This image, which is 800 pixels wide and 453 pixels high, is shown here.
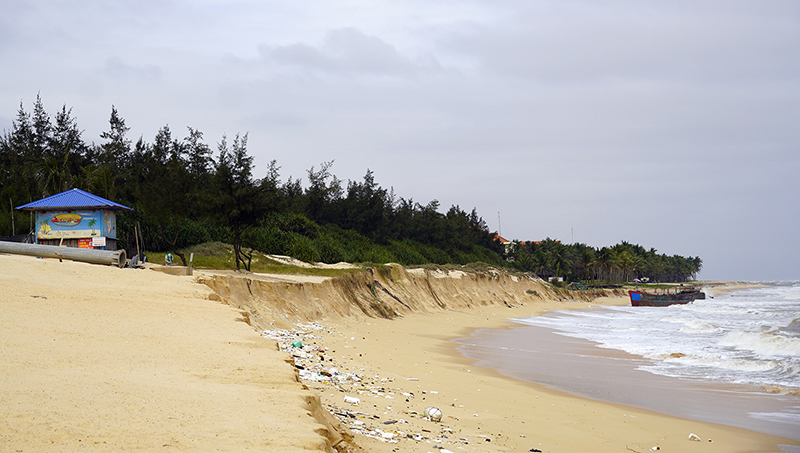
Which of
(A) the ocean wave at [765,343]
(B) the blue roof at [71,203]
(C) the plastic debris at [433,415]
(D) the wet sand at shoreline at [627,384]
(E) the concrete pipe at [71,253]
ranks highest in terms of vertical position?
(B) the blue roof at [71,203]

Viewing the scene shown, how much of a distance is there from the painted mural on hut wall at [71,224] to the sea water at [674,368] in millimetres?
13502

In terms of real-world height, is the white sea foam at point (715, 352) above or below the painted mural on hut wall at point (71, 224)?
below

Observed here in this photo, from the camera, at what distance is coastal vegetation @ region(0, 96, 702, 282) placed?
2450cm

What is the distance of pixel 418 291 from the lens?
120 ft

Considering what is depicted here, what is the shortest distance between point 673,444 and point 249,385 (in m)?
6.57

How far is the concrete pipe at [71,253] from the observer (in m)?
16.0

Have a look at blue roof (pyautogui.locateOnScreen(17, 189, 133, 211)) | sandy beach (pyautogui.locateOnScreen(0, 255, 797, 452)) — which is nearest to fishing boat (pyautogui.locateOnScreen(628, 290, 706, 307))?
sandy beach (pyautogui.locateOnScreen(0, 255, 797, 452))

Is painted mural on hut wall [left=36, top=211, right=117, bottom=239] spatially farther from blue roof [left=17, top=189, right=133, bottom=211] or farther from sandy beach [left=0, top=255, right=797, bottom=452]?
sandy beach [left=0, top=255, right=797, bottom=452]

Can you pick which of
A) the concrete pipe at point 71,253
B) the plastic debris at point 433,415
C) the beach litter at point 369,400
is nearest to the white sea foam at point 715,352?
the beach litter at point 369,400

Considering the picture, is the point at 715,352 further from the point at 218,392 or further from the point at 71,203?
the point at 71,203

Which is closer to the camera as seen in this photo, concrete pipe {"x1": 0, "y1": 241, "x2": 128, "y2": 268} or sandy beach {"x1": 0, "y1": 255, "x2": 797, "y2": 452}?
sandy beach {"x1": 0, "y1": 255, "x2": 797, "y2": 452}

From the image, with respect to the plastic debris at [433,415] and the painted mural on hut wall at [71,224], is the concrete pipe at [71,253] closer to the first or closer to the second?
the painted mural on hut wall at [71,224]

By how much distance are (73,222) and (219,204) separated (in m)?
5.46

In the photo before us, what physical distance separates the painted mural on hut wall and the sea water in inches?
532
